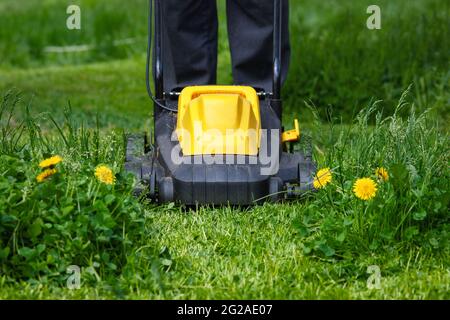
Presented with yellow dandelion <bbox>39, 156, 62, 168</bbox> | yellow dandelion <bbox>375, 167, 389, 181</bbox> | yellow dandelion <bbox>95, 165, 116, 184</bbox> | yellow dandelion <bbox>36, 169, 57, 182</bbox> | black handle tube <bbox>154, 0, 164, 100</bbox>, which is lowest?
yellow dandelion <bbox>375, 167, 389, 181</bbox>

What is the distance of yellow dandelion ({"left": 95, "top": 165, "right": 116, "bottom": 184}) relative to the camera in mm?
3246

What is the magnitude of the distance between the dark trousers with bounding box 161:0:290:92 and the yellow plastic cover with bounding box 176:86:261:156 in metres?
0.39

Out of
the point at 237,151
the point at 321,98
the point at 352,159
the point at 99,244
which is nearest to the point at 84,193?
the point at 99,244

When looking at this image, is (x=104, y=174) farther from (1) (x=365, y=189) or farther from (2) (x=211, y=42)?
(2) (x=211, y=42)

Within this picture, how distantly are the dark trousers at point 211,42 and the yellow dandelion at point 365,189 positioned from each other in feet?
3.10

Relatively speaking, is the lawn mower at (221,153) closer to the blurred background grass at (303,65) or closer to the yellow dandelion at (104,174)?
the yellow dandelion at (104,174)

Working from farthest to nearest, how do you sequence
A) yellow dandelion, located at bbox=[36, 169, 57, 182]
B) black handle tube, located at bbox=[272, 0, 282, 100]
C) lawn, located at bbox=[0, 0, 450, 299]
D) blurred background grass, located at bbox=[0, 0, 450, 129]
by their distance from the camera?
1. blurred background grass, located at bbox=[0, 0, 450, 129]
2. black handle tube, located at bbox=[272, 0, 282, 100]
3. yellow dandelion, located at bbox=[36, 169, 57, 182]
4. lawn, located at bbox=[0, 0, 450, 299]

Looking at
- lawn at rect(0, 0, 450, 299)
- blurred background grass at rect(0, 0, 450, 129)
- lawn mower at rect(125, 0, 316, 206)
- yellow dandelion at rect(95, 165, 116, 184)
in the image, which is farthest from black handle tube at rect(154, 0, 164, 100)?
blurred background grass at rect(0, 0, 450, 129)

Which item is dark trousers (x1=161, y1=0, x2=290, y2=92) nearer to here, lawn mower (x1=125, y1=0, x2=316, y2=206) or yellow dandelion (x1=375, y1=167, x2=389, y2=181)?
lawn mower (x1=125, y1=0, x2=316, y2=206)

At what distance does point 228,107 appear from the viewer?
373 centimetres

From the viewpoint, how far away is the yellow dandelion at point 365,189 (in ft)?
10.6

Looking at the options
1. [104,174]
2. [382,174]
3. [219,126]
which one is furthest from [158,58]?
[382,174]
